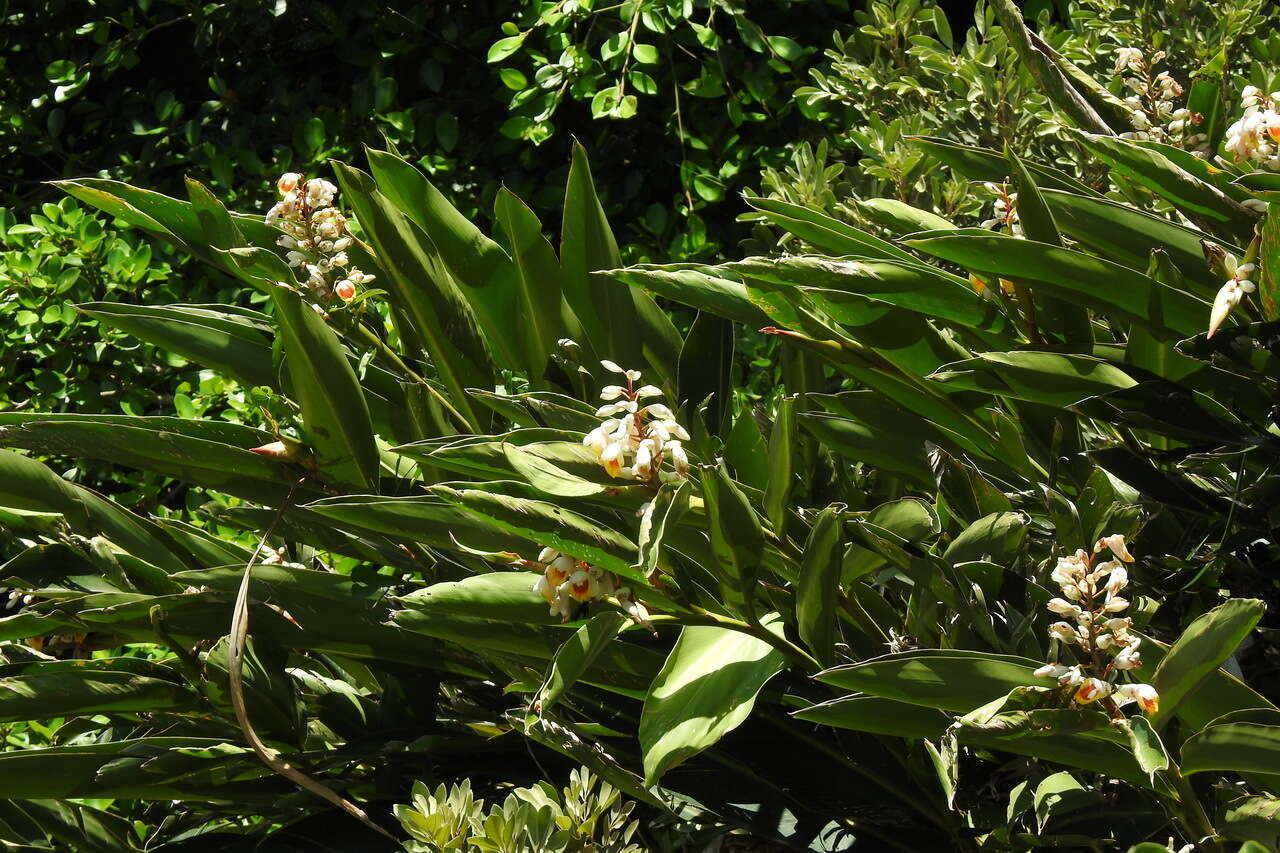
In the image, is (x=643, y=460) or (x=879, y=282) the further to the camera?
(x=879, y=282)

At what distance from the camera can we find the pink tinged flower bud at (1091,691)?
75cm

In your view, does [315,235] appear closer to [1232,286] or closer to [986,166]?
[986,166]

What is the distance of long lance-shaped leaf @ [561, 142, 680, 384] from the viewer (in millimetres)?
1280

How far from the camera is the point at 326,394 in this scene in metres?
1.05

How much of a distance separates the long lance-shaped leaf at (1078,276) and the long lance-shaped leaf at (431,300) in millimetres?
515

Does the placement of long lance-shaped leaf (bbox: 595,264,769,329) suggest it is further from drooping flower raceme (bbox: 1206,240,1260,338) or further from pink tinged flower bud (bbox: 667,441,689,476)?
drooping flower raceme (bbox: 1206,240,1260,338)

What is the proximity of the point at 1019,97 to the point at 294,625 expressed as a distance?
1498 mm

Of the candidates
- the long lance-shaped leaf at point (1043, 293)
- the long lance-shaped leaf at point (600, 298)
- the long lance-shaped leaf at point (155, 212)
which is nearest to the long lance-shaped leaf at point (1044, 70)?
the long lance-shaped leaf at point (1043, 293)

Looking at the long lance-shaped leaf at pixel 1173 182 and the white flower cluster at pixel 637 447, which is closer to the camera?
the white flower cluster at pixel 637 447

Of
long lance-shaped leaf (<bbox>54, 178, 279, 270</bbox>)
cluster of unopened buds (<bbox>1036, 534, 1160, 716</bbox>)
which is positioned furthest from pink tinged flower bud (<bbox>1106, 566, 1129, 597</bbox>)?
long lance-shaped leaf (<bbox>54, 178, 279, 270</bbox>)

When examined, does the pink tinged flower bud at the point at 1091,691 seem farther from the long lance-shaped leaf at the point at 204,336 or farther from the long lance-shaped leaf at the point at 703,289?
the long lance-shaped leaf at the point at 204,336

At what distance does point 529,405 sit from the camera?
3.30 ft

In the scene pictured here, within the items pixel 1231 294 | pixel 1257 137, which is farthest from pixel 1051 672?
pixel 1257 137

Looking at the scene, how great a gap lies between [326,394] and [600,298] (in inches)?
13.6
